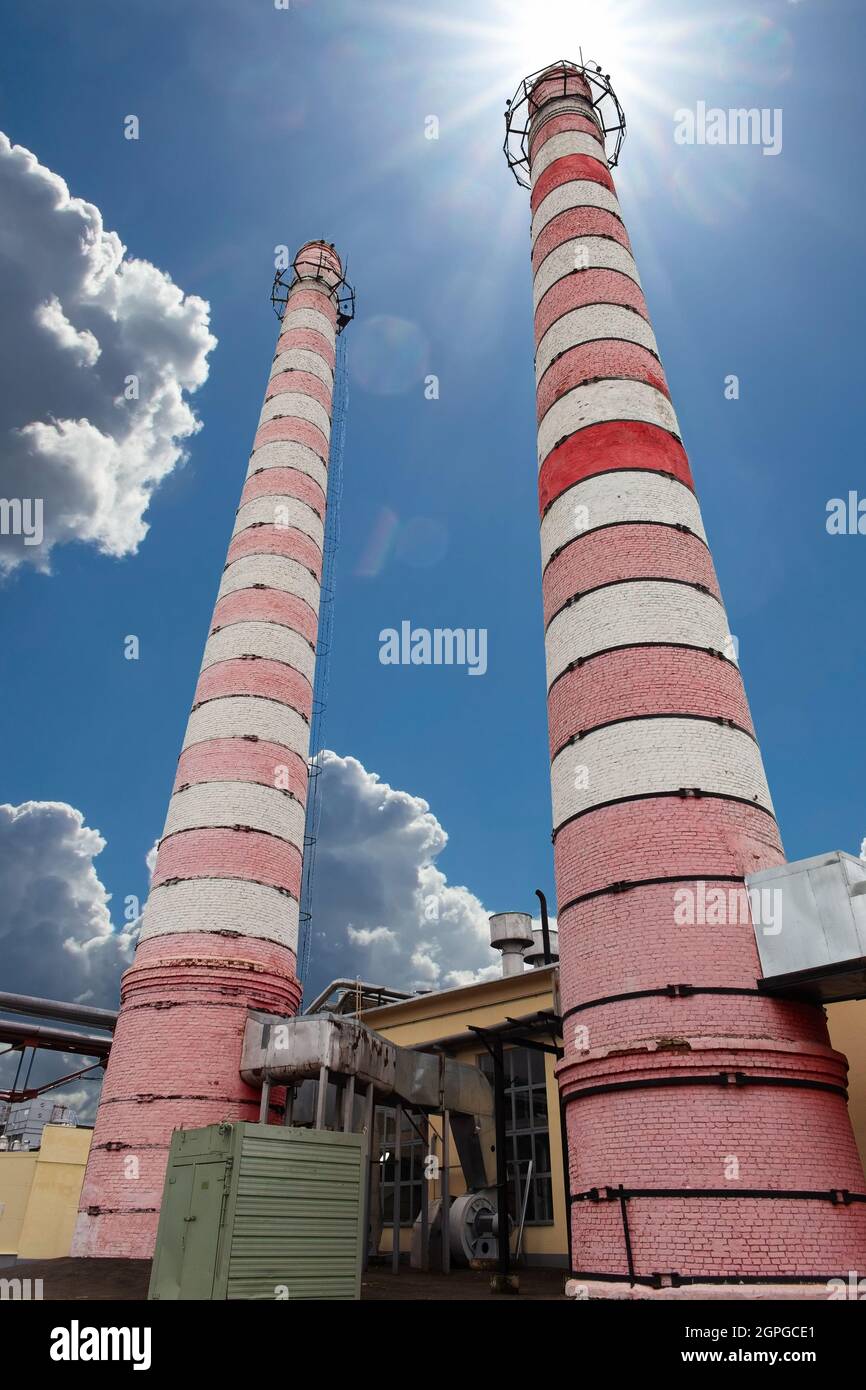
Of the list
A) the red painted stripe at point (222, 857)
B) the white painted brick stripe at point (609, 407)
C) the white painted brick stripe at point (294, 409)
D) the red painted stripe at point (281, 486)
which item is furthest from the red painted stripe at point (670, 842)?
the white painted brick stripe at point (294, 409)

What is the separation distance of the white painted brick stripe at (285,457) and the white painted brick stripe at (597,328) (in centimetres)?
994

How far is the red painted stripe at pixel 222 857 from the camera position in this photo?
65.1 ft

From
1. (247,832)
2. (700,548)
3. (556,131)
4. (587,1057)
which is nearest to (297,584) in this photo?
(247,832)

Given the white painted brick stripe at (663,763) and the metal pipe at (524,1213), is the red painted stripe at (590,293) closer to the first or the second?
the white painted brick stripe at (663,763)

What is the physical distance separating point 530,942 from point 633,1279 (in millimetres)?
16382

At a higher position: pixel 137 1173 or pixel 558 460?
pixel 558 460

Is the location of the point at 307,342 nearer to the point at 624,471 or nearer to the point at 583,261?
the point at 583,261

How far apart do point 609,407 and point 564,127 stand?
36.7ft

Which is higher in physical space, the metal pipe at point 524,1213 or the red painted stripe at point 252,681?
the red painted stripe at point 252,681

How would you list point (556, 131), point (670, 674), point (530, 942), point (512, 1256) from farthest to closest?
point (530, 942)
point (556, 131)
point (512, 1256)
point (670, 674)

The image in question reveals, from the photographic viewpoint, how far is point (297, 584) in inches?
971

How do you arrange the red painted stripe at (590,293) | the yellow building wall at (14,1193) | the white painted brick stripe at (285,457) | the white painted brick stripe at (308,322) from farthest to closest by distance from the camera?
the white painted brick stripe at (308,322) → the white painted brick stripe at (285,457) → the yellow building wall at (14,1193) → the red painted stripe at (590,293)
